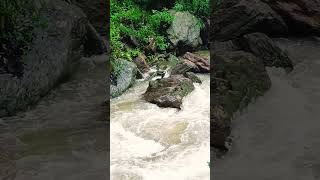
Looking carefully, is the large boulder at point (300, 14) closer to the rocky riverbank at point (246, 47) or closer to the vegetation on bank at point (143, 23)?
Result: the rocky riverbank at point (246, 47)

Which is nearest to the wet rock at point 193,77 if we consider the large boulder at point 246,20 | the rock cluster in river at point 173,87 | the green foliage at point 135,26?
the rock cluster in river at point 173,87

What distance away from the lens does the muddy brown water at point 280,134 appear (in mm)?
6395

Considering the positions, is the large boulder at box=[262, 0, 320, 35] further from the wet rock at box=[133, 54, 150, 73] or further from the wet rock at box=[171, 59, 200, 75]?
the wet rock at box=[133, 54, 150, 73]

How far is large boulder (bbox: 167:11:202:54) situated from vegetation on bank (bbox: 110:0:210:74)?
0.64ft

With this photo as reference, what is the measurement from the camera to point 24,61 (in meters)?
8.52

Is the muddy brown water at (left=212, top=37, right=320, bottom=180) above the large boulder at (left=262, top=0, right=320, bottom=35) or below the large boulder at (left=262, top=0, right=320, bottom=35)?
below

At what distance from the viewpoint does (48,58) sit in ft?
29.8

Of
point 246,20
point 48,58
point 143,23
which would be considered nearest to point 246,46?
point 246,20

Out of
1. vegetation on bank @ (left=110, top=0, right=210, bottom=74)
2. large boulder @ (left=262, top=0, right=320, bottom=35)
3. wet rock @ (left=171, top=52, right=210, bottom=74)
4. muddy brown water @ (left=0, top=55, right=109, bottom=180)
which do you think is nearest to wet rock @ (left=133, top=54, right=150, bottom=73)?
vegetation on bank @ (left=110, top=0, right=210, bottom=74)

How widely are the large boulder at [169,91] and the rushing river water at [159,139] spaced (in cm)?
15

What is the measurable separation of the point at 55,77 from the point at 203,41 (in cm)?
634

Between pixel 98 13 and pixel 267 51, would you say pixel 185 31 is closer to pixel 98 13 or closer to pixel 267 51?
pixel 98 13

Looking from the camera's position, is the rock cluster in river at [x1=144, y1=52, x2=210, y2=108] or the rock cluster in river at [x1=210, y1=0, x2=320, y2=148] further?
the rock cluster in river at [x1=144, y1=52, x2=210, y2=108]

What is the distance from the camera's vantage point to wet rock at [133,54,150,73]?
1220 cm
